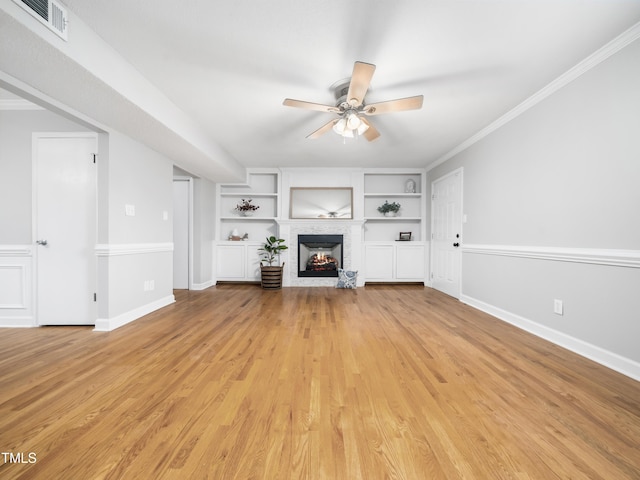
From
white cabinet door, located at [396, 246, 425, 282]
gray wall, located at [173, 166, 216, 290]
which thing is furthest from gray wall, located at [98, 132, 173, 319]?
white cabinet door, located at [396, 246, 425, 282]

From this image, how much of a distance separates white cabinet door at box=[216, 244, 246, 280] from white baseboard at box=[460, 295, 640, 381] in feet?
14.4

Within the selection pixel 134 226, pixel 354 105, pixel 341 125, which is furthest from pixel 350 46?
pixel 134 226

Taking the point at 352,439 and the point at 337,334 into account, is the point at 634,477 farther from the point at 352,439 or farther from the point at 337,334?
the point at 337,334

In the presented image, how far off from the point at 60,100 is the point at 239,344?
2.44 meters

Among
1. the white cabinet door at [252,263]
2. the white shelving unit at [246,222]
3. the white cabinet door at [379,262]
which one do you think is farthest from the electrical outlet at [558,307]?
the white cabinet door at [252,263]

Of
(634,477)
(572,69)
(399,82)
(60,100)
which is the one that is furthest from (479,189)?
(60,100)

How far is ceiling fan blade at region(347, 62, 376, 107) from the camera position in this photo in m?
1.82

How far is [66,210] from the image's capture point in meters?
2.76

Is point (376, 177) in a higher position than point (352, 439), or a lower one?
higher

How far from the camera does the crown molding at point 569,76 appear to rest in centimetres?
185

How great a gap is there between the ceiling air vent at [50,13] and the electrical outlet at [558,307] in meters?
4.11

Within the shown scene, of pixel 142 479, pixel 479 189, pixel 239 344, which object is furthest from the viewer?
pixel 479 189

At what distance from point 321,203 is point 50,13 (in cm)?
430

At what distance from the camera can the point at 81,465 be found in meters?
1.05
